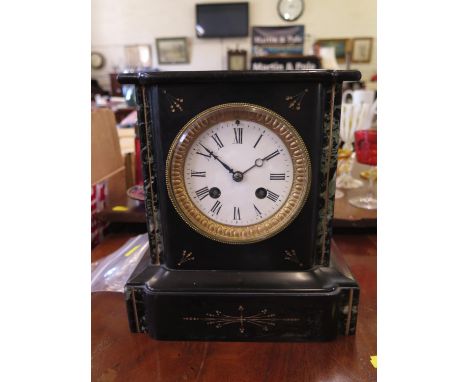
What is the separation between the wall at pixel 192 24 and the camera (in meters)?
4.79

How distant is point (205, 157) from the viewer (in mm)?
583

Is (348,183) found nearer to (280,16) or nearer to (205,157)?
(205,157)

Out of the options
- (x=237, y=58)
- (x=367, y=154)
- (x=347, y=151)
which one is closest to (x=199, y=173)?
(x=367, y=154)

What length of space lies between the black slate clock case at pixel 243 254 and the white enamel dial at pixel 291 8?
15.3 feet

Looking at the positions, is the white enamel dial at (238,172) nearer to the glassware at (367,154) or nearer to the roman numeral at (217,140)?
the roman numeral at (217,140)

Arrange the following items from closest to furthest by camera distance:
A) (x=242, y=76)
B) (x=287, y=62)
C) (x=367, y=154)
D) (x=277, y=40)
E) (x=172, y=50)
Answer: (x=242, y=76) < (x=367, y=154) < (x=287, y=62) < (x=277, y=40) < (x=172, y=50)

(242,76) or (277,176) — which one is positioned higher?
(242,76)

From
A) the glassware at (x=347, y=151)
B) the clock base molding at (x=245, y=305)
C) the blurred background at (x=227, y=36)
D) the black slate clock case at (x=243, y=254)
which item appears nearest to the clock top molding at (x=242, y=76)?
the black slate clock case at (x=243, y=254)

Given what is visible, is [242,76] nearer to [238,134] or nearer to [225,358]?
[238,134]

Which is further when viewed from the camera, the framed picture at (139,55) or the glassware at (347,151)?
the framed picture at (139,55)

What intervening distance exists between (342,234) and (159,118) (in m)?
0.66

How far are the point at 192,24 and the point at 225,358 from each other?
517 cm

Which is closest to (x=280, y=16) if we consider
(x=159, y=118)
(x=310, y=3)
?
(x=310, y=3)

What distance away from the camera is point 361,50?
493cm
